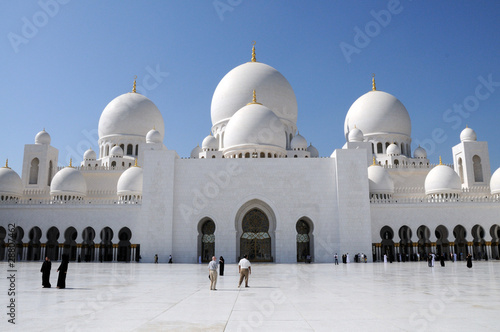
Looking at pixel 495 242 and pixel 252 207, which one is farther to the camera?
pixel 495 242

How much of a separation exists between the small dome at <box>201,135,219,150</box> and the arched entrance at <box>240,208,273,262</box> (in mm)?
6267

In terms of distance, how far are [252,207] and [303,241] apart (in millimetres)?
3299

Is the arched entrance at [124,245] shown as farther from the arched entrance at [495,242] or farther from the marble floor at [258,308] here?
the arched entrance at [495,242]

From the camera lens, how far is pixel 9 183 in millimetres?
25250

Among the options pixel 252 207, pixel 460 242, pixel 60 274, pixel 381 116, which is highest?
pixel 381 116

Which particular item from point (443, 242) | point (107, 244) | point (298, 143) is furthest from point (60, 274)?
point (443, 242)

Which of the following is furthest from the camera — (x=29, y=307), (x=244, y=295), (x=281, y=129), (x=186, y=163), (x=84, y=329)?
(x=281, y=129)

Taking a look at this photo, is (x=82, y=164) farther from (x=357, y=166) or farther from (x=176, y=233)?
(x=357, y=166)

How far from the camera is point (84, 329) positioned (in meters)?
4.55

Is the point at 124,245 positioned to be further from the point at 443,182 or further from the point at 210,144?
the point at 443,182

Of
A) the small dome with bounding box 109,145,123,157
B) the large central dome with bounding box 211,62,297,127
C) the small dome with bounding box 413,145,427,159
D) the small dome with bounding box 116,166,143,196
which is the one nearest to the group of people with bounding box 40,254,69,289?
the small dome with bounding box 116,166,143,196

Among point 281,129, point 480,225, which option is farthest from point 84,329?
point 480,225

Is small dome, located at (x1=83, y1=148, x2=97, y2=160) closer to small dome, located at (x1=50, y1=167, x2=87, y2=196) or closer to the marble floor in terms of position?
small dome, located at (x1=50, y1=167, x2=87, y2=196)

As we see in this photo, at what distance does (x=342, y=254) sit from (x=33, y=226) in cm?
1709
